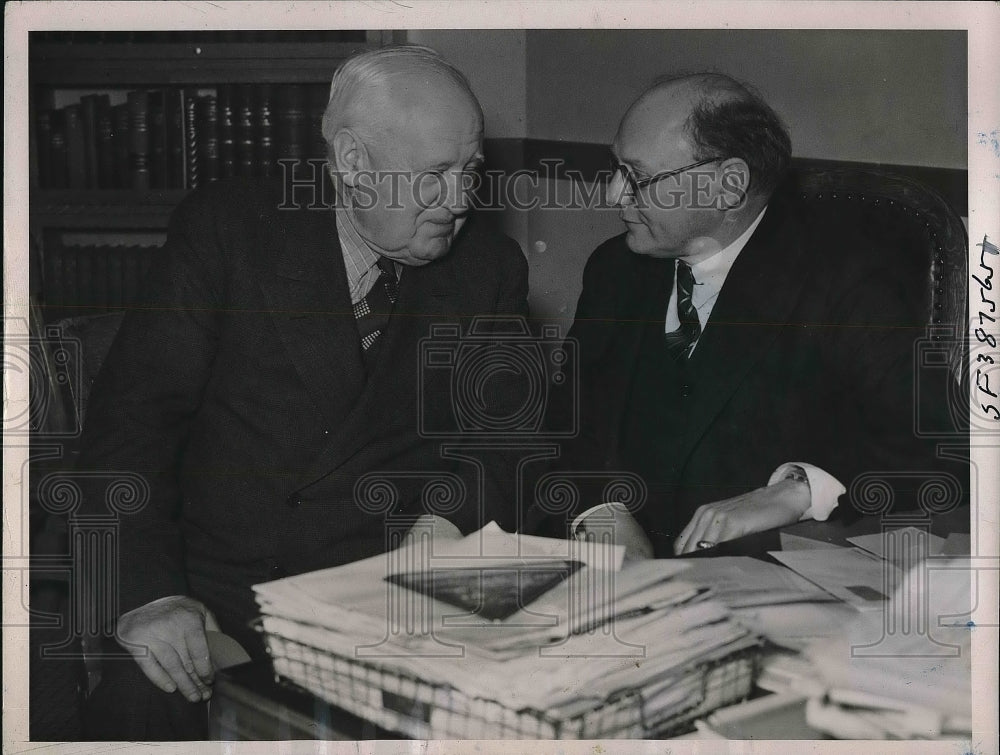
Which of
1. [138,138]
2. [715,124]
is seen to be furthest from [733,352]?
[138,138]

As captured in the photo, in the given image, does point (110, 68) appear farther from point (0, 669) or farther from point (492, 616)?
point (492, 616)

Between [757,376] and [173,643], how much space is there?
912mm

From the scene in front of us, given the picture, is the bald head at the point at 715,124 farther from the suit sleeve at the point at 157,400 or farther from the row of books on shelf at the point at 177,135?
the suit sleeve at the point at 157,400

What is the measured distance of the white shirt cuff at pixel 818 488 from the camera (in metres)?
1.39

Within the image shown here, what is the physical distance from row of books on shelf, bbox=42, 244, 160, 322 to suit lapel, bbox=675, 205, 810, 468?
816 millimetres

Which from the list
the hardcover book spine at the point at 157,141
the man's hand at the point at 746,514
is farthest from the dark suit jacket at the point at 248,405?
the man's hand at the point at 746,514

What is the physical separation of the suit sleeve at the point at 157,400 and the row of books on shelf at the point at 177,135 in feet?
0.43

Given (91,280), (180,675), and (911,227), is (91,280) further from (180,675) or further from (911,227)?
(911,227)

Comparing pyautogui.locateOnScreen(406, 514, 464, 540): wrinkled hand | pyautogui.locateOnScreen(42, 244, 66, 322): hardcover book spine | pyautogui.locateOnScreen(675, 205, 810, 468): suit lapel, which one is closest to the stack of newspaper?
pyautogui.locateOnScreen(406, 514, 464, 540): wrinkled hand

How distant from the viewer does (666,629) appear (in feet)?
4.29

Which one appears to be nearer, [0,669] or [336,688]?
[336,688]

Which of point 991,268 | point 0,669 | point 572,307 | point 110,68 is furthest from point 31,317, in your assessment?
point 991,268

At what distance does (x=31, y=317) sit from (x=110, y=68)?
415 mm

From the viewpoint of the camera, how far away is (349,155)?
135cm
